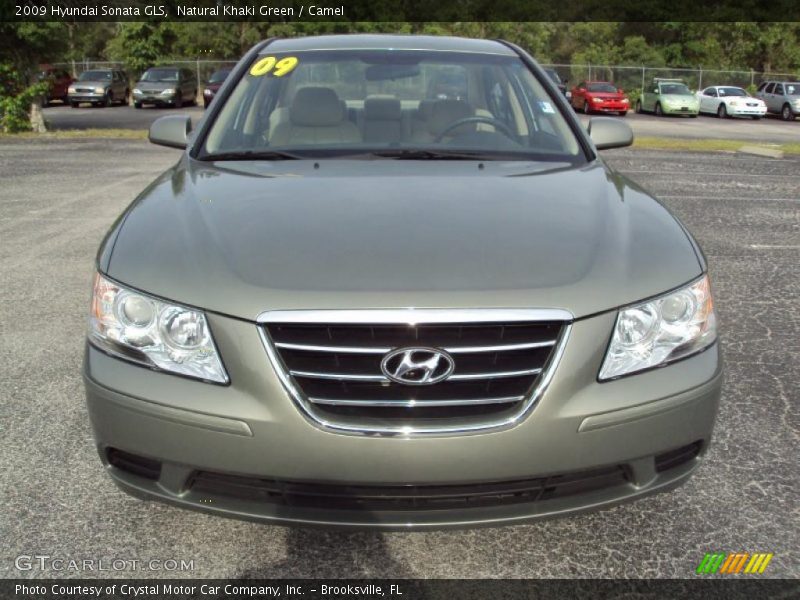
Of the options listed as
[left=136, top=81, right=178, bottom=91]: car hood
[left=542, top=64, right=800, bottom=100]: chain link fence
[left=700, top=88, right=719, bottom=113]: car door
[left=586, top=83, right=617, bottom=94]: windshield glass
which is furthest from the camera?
[left=542, top=64, right=800, bottom=100]: chain link fence

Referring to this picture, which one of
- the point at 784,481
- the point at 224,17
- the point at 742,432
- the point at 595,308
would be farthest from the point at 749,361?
the point at 224,17

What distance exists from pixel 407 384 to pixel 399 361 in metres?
0.06

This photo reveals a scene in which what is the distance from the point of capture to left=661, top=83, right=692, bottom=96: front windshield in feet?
105

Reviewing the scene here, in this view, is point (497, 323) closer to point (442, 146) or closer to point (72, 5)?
point (442, 146)

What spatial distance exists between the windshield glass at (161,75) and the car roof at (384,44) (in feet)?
100

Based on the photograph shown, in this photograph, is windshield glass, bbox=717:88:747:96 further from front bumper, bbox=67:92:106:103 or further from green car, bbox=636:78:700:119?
front bumper, bbox=67:92:106:103

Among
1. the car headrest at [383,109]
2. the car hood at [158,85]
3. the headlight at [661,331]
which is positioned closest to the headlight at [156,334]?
the headlight at [661,331]

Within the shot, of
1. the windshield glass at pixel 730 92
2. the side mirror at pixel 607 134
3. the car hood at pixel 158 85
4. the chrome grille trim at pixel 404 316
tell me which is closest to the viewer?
the chrome grille trim at pixel 404 316

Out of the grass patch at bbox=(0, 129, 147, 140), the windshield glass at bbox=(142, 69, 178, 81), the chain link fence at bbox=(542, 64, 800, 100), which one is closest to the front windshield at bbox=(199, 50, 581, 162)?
the grass patch at bbox=(0, 129, 147, 140)

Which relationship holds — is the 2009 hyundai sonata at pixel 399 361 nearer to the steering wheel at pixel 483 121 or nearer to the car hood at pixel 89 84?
the steering wheel at pixel 483 121

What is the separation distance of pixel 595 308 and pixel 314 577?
3.70ft

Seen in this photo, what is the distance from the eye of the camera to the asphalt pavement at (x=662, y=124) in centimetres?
2220

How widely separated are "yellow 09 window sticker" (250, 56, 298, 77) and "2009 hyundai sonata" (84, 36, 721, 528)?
1470mm
